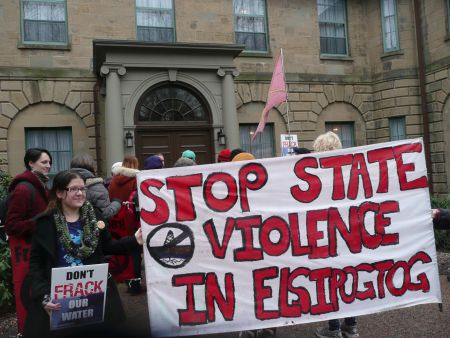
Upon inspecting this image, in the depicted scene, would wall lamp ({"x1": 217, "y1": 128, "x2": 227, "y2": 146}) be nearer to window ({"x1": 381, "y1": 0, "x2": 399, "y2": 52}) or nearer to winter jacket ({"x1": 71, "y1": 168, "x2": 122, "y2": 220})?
window ({"x1": 381, "y1": 0, "x2": 399, "y2": 52})

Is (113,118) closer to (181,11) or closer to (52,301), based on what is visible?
(181,11)

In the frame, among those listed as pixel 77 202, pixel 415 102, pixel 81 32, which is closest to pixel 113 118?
pixel 81 32

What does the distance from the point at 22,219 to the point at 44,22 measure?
963 cm

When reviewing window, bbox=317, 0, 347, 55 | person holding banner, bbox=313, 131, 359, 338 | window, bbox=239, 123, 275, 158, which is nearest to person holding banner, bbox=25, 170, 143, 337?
person holding banner, bbox=313, 131, 359, 338

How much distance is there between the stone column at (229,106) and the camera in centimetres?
1220

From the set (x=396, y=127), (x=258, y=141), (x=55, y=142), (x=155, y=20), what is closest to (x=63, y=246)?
(x=55, y=142)

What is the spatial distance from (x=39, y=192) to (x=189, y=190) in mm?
1429

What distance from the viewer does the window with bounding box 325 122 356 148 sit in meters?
15.2

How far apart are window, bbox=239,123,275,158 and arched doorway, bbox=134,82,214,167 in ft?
5.76

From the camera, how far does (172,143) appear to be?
1240cm

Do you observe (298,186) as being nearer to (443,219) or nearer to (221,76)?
(443,219)

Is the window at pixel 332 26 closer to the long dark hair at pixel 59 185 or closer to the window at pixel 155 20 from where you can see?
the window at pixel 155 20

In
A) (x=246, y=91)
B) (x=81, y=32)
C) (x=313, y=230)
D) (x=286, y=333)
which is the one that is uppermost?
(x=81, y=32)

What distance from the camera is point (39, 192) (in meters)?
4.26
